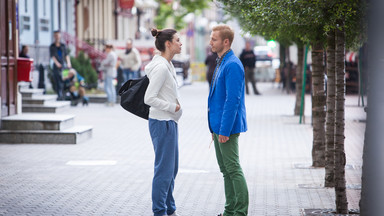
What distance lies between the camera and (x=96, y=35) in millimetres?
39875

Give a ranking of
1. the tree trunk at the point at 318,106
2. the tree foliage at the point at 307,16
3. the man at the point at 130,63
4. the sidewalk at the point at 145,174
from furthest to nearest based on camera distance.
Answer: the man at the point at 130,63
the tree trunk at the point at 318,106
the sidewalk at the point at 145,174
the tree foliage at the point at 307,16

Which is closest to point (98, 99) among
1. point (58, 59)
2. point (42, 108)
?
point (58, 59)

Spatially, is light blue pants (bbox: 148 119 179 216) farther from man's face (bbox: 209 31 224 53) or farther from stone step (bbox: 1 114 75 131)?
stone step (bbox: 1 114 75 131)

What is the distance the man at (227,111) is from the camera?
21.9ft

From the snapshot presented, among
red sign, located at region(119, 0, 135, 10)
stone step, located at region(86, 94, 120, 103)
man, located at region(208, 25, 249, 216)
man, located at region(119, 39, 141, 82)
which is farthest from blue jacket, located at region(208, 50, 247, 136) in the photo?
red sign, located at region(119, 0, 135, 10)

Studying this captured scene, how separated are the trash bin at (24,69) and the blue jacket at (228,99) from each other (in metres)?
9.65

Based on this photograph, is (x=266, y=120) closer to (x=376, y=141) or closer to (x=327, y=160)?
(x=327, y=160)

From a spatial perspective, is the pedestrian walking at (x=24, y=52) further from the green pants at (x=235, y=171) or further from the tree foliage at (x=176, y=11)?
the tree foliage at (x=176, y=11)

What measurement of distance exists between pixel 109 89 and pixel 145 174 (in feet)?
43.9

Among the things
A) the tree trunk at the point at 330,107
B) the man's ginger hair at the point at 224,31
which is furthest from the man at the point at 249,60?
the man's ginger hair at the point at 224,31

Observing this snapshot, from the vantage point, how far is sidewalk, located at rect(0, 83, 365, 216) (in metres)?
8.15

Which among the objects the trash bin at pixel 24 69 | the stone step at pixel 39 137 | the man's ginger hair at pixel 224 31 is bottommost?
the stone step at pixel 39 137

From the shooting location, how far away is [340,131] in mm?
7625

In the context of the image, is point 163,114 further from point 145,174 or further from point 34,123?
point 34,123
